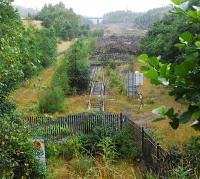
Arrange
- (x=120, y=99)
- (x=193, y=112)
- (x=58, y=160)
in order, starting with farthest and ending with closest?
1. (x=120, y=99)
2. (x=58, y=160)
3. (x=193, y=112)

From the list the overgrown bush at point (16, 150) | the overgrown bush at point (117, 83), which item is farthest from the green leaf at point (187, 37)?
the overgrown bush at point (117, 83)

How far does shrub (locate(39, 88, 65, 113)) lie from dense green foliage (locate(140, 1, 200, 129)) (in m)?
21.3

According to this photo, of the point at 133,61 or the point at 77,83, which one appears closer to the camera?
the point at 77,83

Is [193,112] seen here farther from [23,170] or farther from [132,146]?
[132,146]

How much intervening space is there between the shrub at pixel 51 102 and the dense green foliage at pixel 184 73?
69.8 feet

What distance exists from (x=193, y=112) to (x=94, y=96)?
26.6 metres

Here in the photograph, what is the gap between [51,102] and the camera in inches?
914

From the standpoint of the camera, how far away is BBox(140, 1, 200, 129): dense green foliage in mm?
1812

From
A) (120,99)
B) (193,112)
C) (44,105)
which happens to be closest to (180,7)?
(193,112)

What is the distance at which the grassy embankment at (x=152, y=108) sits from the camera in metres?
15.6

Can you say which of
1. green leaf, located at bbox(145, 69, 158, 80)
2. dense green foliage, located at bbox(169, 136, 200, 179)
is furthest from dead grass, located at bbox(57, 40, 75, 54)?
green leaf, located at bbox(145, 69, 158, 80)

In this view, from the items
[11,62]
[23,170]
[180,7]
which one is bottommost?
[23,170]

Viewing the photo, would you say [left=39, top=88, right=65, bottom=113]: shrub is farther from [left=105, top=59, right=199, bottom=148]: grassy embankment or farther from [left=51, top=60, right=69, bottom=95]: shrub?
[left=51, top=60, right=69, bottom=95]: shrub

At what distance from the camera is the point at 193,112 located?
1832 millimetres
